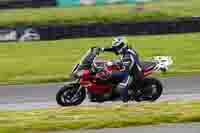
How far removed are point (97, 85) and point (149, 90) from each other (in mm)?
1072

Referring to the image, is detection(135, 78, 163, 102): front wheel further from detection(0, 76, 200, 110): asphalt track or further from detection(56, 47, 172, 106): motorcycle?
detection(0, 76, 200, 110): asphalt track

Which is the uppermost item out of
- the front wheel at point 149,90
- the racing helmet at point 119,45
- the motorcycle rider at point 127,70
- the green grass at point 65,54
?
the racing helmet at point 119,45

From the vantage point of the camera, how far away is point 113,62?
512 inches

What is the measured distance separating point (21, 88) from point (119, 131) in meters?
7.53

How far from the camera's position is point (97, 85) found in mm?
12852

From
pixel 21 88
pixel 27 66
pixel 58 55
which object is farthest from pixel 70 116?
pixel 58 55

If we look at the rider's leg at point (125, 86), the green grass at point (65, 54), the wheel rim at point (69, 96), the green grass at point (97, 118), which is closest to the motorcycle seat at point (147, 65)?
the rider's leg at point (125, 86)

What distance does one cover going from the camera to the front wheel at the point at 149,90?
13.0 meters

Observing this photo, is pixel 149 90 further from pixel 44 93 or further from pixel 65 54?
pixel 65 54

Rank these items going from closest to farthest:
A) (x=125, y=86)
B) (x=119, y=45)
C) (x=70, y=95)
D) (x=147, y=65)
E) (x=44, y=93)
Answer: (x=70, y=95) → (x=119, y=45) → (x=125, y=86) → (x=147, y=65) → (x=44, y=93)

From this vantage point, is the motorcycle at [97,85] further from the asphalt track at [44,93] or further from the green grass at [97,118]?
the green grass at [97,118]

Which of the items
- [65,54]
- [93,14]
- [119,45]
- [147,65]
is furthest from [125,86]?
[93,14]

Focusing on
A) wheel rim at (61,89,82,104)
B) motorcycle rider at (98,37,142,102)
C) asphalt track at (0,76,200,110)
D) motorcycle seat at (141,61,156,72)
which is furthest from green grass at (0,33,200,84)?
wheel rim at (61,89,82,104)

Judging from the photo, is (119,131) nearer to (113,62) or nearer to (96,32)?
(113,62)
